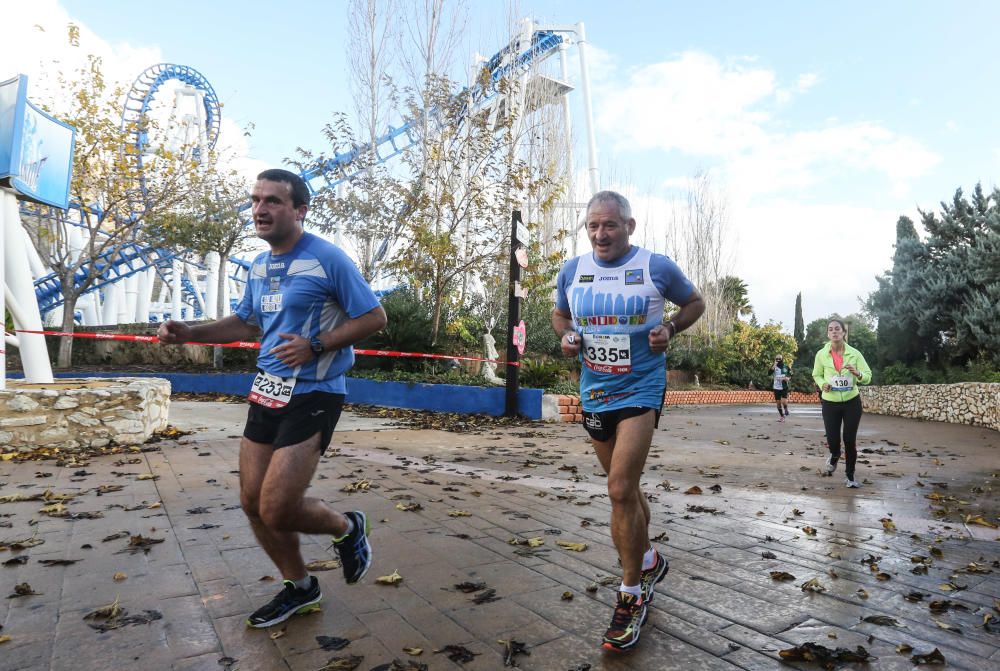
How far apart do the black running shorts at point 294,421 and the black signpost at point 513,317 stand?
342 inches

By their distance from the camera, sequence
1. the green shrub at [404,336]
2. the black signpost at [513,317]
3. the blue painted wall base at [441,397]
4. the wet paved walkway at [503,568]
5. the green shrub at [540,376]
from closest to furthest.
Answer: the wet paved walkway at [503,568], the black signpost at [513,317], the blue painted wall base at [441,397], the green shrub at [540,376], the green shrub at [404,336]

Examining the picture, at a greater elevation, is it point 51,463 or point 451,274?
point 451,274

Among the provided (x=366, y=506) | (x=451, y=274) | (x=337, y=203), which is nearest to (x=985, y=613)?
(x=366, y=506)

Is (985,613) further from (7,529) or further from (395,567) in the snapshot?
(7,529)

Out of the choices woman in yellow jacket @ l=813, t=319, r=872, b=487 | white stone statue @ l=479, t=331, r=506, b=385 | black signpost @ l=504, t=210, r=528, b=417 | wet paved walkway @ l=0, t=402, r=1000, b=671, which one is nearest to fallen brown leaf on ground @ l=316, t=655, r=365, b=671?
wet paved walkway @ l=0, t=402, r=1000, b=671

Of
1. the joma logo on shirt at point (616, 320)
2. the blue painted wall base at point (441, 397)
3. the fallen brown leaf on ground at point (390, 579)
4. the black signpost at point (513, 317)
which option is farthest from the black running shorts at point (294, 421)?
the blue painted wall base at point (441, 397)

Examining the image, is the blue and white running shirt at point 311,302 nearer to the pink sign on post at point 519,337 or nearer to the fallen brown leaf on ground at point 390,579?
the fallen brown leaf on ground at point 390,579

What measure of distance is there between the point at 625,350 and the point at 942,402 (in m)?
16.1

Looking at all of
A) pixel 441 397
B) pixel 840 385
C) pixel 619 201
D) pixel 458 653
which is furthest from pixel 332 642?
pixel 441 397

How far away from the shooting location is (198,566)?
3.47m

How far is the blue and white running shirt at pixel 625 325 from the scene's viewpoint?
9.55ft

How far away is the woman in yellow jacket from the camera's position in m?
6.57

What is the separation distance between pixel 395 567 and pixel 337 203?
14005mm

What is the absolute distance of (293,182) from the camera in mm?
2928
